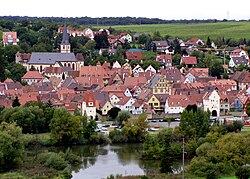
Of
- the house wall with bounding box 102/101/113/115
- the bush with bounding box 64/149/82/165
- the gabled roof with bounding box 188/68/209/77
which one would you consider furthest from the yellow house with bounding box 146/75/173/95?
the bush with bounding box 64/149/82/165

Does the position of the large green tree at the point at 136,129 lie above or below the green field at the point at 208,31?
below

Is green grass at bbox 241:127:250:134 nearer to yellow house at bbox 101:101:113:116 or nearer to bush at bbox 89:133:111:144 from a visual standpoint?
bush at bbox 89:133:111:144

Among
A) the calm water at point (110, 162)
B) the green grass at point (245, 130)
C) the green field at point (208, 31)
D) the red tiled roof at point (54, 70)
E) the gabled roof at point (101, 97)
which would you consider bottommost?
the calm water at point (110, 162)

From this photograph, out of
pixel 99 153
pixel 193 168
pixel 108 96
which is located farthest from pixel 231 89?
pixel 193 168

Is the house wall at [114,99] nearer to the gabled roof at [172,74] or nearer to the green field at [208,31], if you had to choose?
the gabled roof at [172,74]

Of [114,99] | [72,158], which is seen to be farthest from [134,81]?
[72,158]

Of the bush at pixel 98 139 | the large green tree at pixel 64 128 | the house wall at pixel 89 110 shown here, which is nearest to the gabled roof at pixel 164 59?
the house wall at pixel 89 110

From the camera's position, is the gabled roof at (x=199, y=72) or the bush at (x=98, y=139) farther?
the gabled roof at (x=199, y=72)

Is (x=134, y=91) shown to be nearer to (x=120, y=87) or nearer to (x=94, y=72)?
(x=120, y=87)
